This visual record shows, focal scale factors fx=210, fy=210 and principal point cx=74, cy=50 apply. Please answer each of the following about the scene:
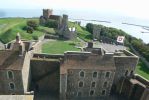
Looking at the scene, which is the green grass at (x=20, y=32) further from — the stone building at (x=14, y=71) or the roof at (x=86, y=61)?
the roof at (x=86, y=61)

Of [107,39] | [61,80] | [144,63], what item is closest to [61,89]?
[61,80]

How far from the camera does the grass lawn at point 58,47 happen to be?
201 ft

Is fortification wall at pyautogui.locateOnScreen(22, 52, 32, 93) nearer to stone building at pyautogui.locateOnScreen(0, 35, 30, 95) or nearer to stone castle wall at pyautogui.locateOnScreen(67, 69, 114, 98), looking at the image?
stone building at pyautogui.locateOnScreen(0, 35, 30, 95)

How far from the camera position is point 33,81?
39688mm

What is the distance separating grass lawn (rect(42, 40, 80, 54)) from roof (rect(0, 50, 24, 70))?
82.7ft

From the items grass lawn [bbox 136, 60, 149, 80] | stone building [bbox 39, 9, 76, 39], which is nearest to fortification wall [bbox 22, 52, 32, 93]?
grass lawn [bbox 136, 60, 149, 80]

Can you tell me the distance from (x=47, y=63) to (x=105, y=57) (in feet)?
34.8

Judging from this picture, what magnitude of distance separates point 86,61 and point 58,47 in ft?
100

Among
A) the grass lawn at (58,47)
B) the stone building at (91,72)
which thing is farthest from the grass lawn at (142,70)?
the grass lawn at (58,47)

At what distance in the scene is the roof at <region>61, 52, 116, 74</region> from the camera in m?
36.0

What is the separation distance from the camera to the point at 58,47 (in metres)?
66.1

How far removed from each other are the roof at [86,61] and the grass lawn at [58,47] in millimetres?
23950

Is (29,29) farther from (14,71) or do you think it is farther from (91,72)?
(91,72)

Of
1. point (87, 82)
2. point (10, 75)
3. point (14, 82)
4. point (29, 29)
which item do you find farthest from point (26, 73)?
point (29, 29)
